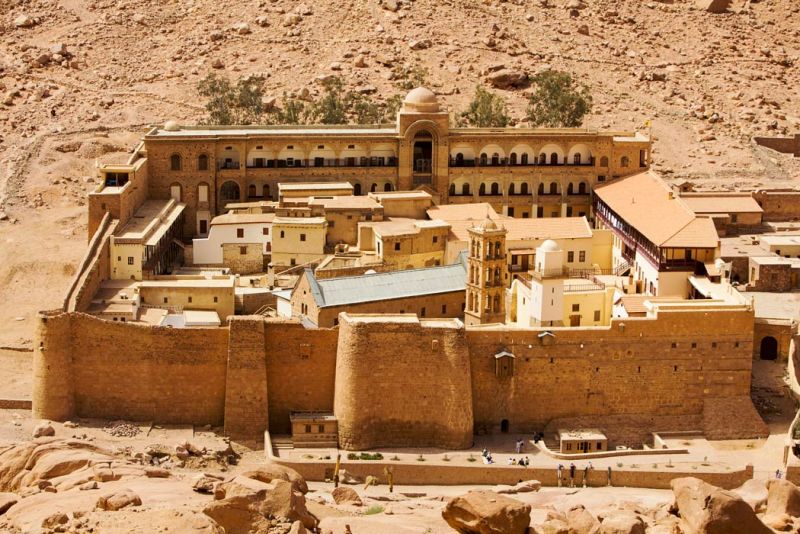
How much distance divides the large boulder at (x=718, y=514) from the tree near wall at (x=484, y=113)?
1818 inches

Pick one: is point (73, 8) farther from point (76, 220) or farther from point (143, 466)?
point (143, 466)

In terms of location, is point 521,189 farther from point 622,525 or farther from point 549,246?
point 622,525

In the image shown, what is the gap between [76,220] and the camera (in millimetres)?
76500

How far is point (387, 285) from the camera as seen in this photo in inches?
2442

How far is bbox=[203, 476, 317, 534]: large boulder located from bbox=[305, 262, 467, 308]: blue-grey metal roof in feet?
65.4

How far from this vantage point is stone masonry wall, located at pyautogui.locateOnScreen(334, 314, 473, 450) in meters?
56.5

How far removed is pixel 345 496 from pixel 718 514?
553 inches

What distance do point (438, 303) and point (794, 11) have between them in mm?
57086

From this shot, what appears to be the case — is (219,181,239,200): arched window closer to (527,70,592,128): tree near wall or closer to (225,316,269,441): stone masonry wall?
(527,70,592,128): tree near wall


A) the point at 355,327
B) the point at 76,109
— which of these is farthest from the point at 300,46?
the point at 355,327

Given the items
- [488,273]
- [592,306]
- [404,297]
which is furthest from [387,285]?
[592,306]

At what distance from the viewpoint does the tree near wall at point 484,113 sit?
3337 inches

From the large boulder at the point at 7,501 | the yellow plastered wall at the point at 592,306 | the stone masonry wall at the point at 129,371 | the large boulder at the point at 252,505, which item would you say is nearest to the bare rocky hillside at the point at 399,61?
the yellow plastered wall at the point at 592,306

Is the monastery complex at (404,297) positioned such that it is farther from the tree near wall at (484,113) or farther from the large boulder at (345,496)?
the tree near wall at (484,113)
